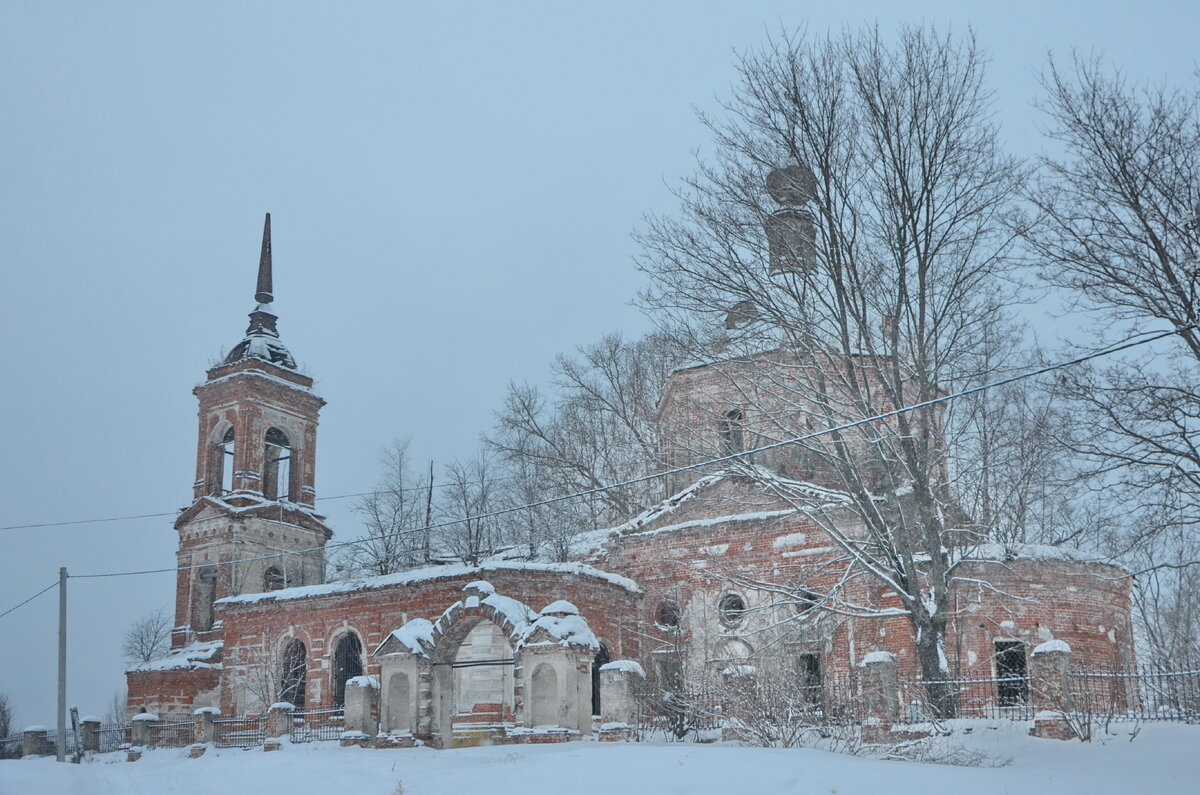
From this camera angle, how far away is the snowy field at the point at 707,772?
1056 centimetres

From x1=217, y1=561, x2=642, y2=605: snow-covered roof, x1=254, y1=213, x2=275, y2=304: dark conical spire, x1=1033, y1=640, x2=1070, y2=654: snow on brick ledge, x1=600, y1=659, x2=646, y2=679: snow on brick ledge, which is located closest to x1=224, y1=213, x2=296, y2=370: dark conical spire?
x1=254, y1=213, x2=275, y2=304: dark conical spire

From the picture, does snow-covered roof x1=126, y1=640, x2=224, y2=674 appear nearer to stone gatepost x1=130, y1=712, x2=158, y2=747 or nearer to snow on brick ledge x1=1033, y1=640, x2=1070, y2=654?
stone gatepost x1=130, y1=712, x2=158, y2=747

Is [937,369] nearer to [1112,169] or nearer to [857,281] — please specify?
[857,281]

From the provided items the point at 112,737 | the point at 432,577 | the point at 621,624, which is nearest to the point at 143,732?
the point at 112,737

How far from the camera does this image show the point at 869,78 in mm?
17172

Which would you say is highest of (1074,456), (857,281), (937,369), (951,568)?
(857,281)

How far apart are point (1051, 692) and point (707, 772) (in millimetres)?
6294

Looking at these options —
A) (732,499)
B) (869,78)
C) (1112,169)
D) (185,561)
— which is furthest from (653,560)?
(185,561)

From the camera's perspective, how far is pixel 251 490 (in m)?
37.4

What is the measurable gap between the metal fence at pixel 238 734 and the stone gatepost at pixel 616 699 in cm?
997

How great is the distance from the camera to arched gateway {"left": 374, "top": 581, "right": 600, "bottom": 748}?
65.5 ft

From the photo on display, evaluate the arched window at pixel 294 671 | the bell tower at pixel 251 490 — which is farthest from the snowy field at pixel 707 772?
the bell tower at pixel 251 490

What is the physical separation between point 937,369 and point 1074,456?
8.07 ft

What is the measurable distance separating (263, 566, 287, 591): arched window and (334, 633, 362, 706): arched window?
1042 cm
